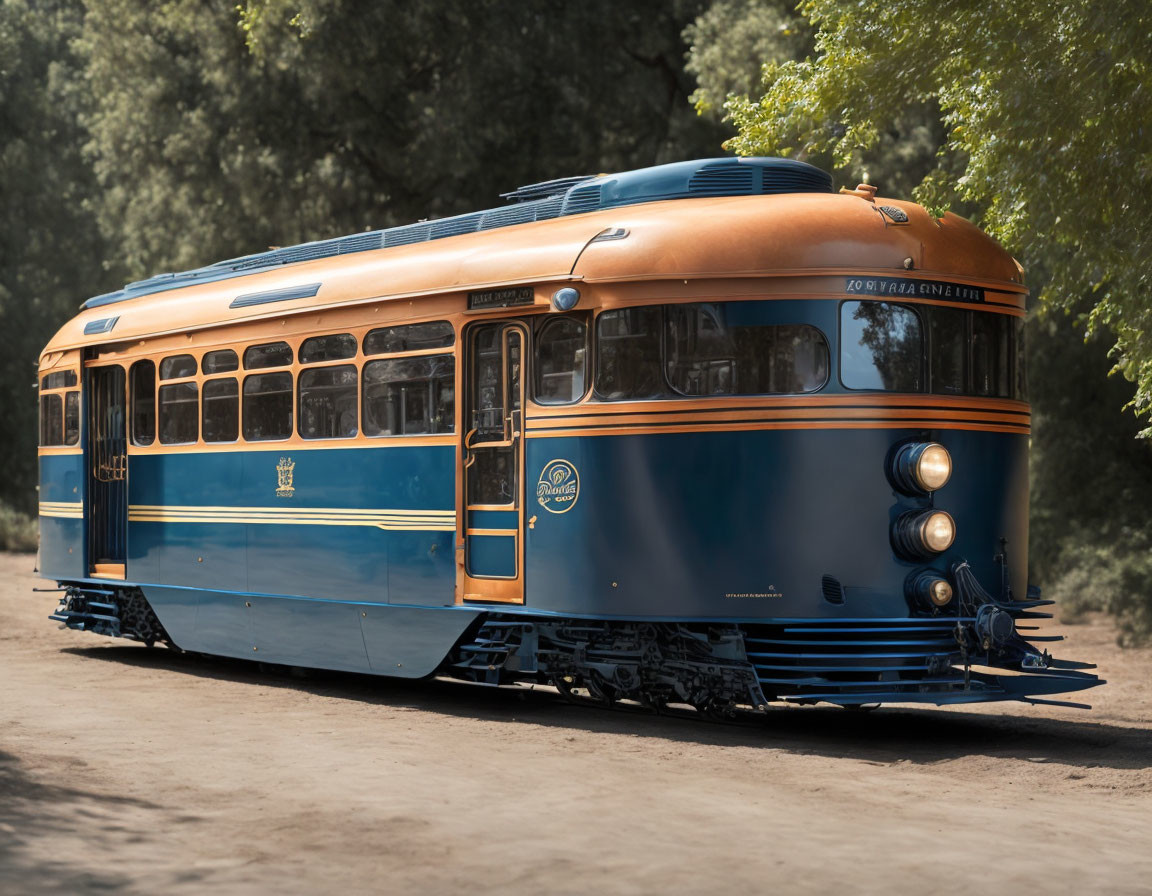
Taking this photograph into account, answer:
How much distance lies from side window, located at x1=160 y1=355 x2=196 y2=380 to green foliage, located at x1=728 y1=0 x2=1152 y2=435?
18.0 ft

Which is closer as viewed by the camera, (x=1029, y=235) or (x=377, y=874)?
(x=377, y=874)

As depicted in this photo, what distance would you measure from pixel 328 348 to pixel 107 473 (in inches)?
172

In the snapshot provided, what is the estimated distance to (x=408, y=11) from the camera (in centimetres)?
2525

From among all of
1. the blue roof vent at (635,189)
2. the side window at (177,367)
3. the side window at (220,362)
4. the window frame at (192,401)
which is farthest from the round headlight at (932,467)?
the side window at (177,367)

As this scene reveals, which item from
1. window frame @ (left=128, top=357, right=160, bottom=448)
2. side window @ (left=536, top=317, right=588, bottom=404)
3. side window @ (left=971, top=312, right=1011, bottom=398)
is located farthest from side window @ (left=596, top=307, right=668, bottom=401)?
window frame @ (left=128, top=357, right=160, bottom=448)

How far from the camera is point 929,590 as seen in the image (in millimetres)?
10773

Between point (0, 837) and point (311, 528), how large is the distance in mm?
6309

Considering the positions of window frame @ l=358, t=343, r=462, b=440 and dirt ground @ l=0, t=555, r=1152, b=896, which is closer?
dirt ground @ l=0, t=555, r=1152, b=896

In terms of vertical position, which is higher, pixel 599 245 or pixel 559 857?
pixel 599 245

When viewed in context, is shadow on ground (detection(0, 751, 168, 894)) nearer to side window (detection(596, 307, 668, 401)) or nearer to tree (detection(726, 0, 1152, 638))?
side window (detection(596, 307, 668, 401))

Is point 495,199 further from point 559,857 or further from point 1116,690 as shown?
point 559,857

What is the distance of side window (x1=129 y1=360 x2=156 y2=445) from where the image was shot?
16.0 metres

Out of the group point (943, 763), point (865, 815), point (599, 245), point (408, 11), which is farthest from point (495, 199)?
point (865, 815)

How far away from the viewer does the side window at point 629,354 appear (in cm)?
1111
